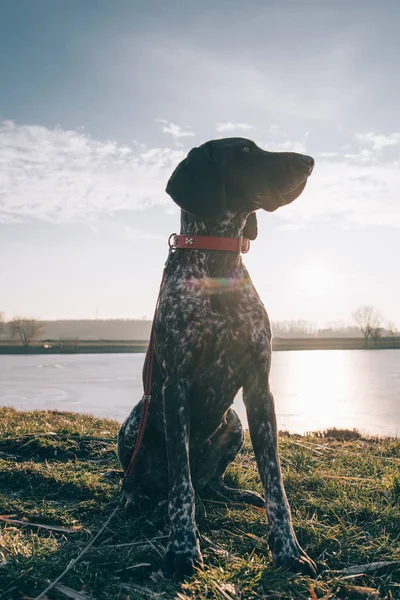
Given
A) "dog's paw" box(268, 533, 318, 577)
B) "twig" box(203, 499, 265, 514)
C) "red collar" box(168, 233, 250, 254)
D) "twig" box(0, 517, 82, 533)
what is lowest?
"twig" box(203, 499, 265, 514)

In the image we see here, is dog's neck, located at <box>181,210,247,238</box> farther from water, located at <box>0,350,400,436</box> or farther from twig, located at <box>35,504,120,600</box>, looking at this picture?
water, located at <box>0,350,400,436</box>

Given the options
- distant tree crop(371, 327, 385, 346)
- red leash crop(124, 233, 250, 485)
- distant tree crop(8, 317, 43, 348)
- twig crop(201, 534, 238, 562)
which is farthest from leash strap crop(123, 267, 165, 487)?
distant tree crop(371, 327, 385, 346)

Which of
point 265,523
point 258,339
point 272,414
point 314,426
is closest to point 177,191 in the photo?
point 258,339

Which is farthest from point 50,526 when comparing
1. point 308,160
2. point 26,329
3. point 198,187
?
point 26,329

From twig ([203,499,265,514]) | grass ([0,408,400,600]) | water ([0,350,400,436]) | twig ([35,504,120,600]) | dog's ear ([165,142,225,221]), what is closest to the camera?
twig ([35,504,120,600])

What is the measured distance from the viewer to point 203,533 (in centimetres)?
347

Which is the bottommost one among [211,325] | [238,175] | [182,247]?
[211,325]

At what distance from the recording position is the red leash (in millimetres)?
3713

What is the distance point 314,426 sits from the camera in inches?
440

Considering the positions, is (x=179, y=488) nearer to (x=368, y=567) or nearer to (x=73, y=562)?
(x=73, y=562)

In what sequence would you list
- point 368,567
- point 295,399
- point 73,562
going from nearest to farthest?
point 73,562 → point 368,567 → point 295,399

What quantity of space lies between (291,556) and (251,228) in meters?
2.40

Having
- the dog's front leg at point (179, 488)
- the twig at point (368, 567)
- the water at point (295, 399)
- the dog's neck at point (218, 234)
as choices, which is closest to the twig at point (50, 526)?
the dog's front leg at point (179, 488)

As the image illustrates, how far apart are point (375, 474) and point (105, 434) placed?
11.3 feet
